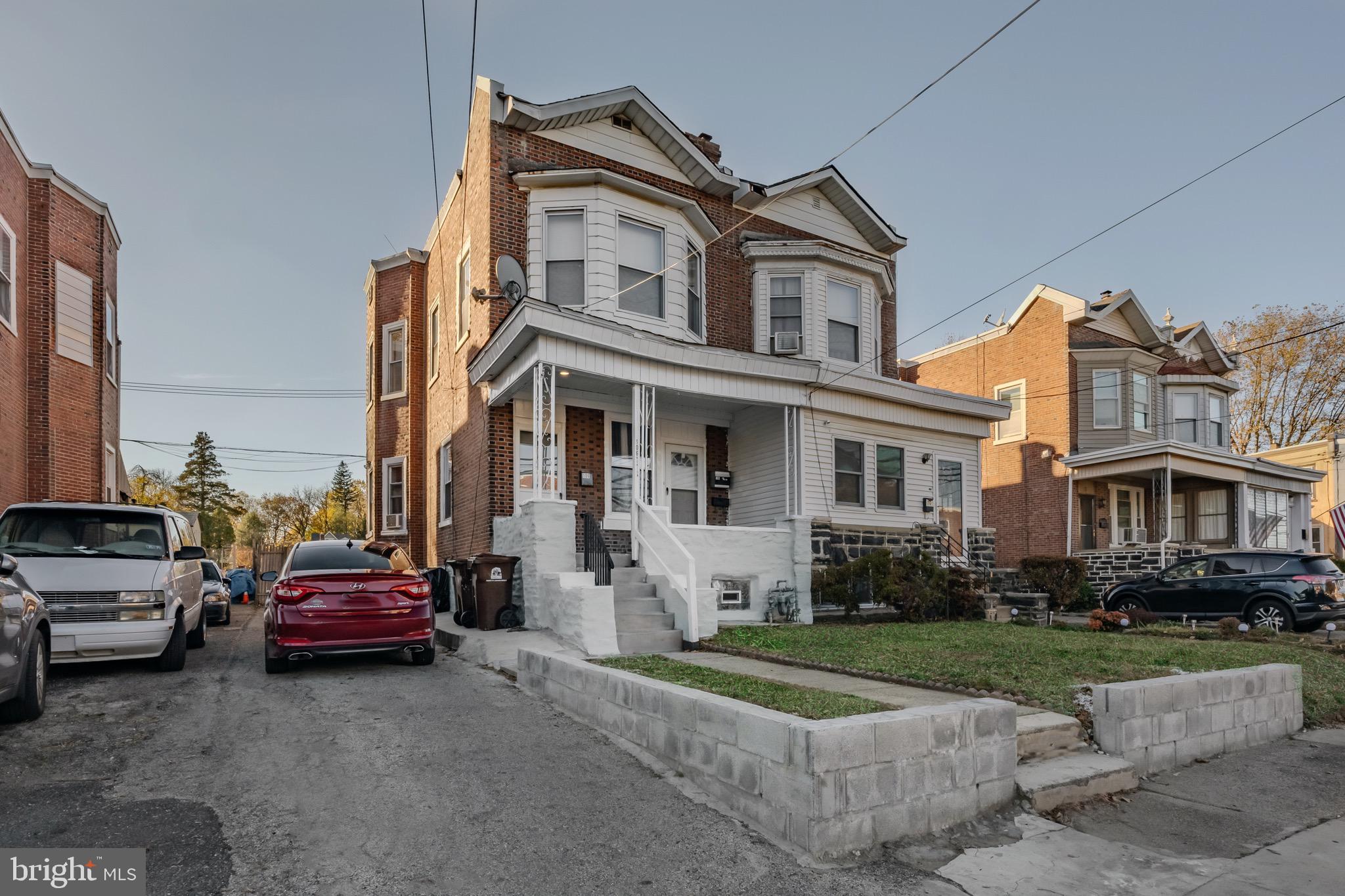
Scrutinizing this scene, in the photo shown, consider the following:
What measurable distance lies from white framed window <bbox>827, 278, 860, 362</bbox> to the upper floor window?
0.64 meters

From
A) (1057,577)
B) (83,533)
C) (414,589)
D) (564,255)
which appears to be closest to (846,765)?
(414,589)

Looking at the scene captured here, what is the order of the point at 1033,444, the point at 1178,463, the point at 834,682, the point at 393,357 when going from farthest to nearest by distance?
the point at 1033,444
the point at 1178,463
the point at 393,357
the point at 834,682

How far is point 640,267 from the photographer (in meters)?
14.6

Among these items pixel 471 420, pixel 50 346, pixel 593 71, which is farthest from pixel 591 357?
pixel 50 346

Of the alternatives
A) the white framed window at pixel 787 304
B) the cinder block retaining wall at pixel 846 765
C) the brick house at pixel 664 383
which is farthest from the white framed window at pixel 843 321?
the cinder block retaining wall at pixel 846 765

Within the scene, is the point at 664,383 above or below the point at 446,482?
above

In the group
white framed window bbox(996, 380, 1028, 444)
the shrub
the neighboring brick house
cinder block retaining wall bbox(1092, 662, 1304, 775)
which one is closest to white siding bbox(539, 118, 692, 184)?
the neighboring brick house

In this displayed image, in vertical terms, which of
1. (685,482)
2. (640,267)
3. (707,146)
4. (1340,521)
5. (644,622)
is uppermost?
(707,146)

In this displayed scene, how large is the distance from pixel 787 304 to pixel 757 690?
11519 mm

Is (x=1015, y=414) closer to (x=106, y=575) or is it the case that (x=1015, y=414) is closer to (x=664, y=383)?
(x=664, y=383)

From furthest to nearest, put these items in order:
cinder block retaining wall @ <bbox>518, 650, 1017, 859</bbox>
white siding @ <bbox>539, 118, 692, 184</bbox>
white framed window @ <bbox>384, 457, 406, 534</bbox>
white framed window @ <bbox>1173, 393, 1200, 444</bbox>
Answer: white framed window @ <bbox>1173, 393, 1200, 444</bbox>
white framed window @ <bbox>384, 457, 406, 534</bbox>
white siding @ <bbox>539, 118, 692, 184</bbox>
cinder block retaining wall @ <bbox>518, 650, 1017, 859</bbox>

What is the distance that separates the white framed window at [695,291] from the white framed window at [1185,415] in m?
18.2

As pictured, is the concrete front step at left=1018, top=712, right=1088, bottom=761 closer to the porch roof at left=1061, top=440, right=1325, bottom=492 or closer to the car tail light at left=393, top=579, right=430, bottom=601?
the car tail light at left=393, top=579, right=430, bottom=601

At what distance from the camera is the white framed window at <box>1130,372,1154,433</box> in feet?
81.6
